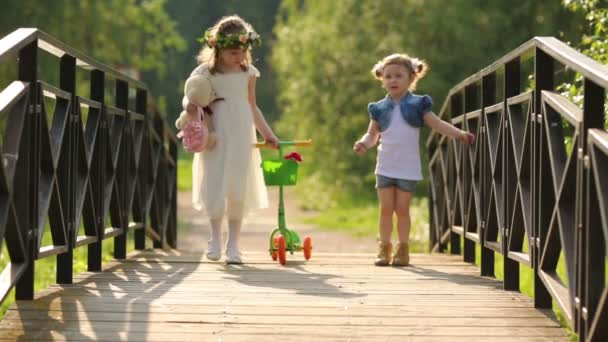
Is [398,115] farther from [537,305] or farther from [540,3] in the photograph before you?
[540,3]

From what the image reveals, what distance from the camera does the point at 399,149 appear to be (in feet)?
22.8

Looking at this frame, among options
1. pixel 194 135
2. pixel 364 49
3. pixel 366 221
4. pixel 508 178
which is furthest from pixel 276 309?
pixel 364 49

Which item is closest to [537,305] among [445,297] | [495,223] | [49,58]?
[445,297]

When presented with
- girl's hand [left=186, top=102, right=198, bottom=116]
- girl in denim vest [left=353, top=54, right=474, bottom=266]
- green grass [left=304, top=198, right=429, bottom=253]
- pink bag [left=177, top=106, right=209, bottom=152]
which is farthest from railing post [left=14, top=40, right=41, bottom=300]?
green grass [left=304, top=198, right=429, bottom=253]

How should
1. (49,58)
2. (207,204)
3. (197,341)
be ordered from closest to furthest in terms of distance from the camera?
(197,341)
(207,204)
(49,58)

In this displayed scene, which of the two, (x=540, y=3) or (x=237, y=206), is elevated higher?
(x=540, y=3)

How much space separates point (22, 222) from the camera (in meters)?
4.64

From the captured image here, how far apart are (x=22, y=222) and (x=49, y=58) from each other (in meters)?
15.6

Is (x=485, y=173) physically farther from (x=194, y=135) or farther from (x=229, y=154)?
(x=194, y=135)

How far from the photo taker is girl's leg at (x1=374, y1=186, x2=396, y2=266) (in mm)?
6973

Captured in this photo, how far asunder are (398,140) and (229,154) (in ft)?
3.51

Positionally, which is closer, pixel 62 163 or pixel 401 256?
pixel 62 163

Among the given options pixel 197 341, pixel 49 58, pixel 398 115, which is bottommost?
pixel 197 341

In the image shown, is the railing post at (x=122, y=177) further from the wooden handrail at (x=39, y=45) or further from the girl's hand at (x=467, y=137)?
the girl's hand at (x=467, y=137)
